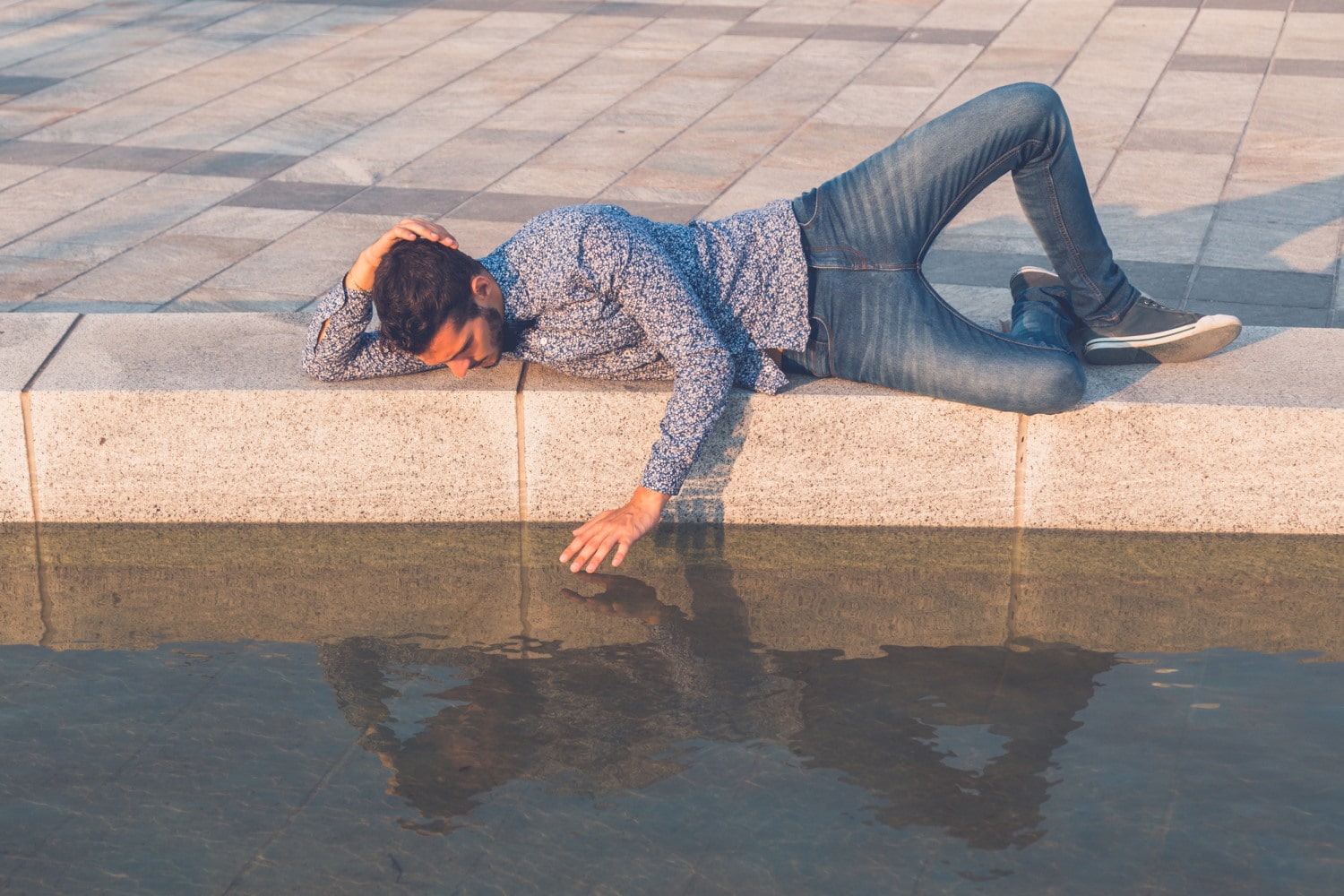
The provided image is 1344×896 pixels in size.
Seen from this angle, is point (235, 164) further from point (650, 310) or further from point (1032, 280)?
point (1032, 280)

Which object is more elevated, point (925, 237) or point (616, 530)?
point (925, 237)

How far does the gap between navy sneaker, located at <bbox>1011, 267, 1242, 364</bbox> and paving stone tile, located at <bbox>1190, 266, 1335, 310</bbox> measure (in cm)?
161

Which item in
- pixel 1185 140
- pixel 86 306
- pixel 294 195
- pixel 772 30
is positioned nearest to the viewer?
pixel 86 306

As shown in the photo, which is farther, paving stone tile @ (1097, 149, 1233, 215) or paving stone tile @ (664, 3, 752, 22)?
paving stone tile @ (664, 3, 752, 22)

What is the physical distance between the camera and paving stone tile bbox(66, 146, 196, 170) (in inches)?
317

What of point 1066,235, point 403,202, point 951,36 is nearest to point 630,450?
point 1066,235

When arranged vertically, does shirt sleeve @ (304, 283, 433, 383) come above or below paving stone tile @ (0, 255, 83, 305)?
above

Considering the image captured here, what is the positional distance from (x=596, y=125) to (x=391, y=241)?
5.15 m

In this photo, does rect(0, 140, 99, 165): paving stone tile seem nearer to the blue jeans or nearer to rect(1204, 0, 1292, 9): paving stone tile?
the blue jeans

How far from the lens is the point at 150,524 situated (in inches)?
179

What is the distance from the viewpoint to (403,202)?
743 cm

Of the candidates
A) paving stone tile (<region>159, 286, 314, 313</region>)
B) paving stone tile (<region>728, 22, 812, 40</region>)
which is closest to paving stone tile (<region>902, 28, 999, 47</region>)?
paving stone tile (<region>728, 22, 812, 40</region>)

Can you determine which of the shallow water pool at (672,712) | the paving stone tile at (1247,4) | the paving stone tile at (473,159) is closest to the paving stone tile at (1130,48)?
the paving stone tile at (1247,4)

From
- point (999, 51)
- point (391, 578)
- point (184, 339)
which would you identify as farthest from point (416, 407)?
point (999, 51)
